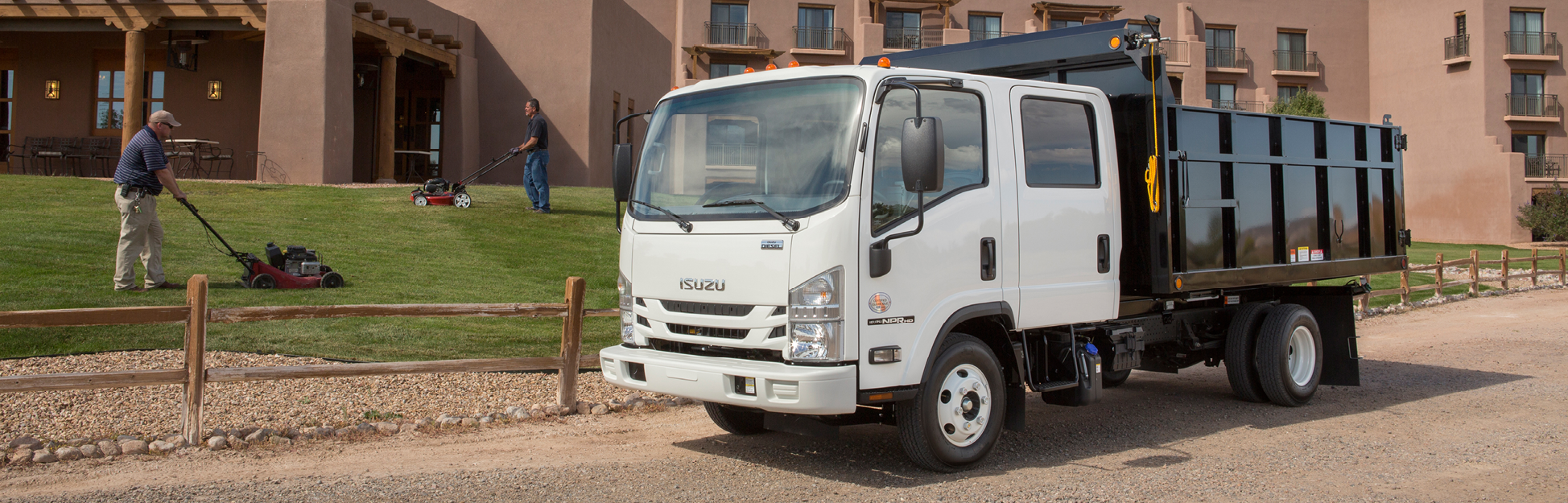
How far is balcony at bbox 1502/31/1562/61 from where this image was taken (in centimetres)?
4172

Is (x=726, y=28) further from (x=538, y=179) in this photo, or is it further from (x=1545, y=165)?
(x=1545, y=165)

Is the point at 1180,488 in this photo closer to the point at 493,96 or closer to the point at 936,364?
the point at 936,364

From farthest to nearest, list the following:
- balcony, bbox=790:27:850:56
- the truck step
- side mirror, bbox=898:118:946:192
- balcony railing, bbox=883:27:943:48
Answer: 1. balcony railing, bbox=883:27:943:48
2. balcony, bbox=790:27:850:56
3. the truck step
4. side mirror, bbox=898:118:946:192

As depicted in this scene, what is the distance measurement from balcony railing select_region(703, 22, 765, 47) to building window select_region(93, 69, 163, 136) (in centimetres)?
2205

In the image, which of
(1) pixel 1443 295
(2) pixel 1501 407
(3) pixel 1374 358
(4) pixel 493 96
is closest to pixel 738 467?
(2) pixel 1501 407

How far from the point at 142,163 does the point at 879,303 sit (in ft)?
25.8

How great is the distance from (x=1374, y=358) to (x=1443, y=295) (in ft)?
30.4

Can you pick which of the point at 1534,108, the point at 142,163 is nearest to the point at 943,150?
the point at 142,163

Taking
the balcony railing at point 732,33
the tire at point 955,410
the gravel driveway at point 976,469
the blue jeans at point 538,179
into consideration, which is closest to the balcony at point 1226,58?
the balcony railing at point 732,33

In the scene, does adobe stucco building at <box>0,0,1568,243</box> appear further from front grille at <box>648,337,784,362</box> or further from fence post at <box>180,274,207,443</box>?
front grille at <box>648,337,784,362</box>

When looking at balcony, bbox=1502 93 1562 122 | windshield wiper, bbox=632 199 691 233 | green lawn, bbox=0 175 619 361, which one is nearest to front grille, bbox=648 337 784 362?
windshield wiper, bbox=632 199 691 233

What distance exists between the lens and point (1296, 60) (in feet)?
149

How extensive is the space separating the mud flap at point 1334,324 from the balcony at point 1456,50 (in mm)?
40012

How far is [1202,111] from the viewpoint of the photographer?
7.28 m
